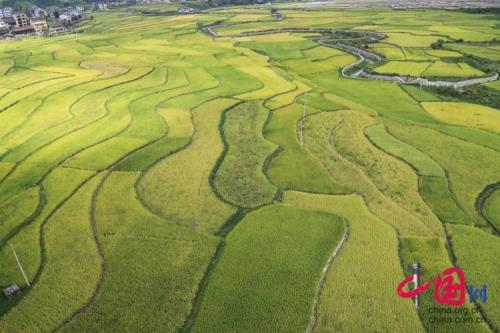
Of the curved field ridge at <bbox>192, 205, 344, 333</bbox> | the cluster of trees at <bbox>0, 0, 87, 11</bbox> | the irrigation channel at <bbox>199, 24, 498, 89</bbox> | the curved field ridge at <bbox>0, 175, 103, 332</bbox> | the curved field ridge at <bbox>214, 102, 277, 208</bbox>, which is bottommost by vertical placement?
the irrigation channel at <bbox>199, 24, 498, 89</bbox>

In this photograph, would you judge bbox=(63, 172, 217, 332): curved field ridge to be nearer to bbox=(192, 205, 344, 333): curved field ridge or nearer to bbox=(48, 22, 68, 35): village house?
bbox=(192, 205, 344, 333): curved field ridge

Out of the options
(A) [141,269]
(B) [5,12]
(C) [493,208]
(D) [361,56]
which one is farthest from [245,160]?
(B) [5,12]

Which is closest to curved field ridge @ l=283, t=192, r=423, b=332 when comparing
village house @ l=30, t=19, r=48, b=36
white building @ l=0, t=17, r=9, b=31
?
village house @ l=30, t=19, r=48, b=36

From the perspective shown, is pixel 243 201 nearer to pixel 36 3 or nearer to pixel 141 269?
pixel 141 269

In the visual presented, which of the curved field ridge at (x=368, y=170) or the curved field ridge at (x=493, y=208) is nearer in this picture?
the curved field ridge at (x=493, y=208)

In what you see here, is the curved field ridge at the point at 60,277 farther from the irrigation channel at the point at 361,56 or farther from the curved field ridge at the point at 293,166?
the irrigation channel at the point at 361,56

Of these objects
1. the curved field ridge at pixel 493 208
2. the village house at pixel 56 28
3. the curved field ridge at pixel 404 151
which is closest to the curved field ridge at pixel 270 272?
the curved field ridge at pixel 493 208
